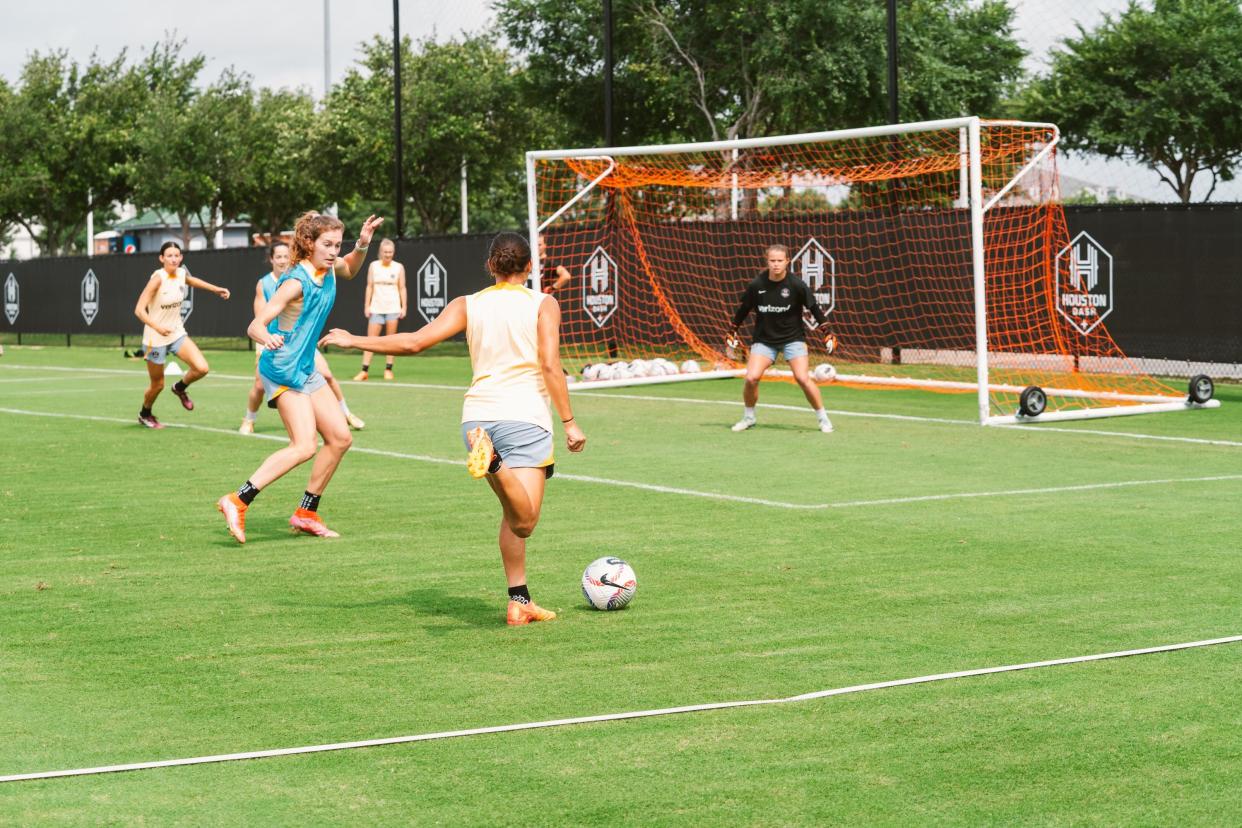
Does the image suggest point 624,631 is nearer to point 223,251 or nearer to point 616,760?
point 616,760

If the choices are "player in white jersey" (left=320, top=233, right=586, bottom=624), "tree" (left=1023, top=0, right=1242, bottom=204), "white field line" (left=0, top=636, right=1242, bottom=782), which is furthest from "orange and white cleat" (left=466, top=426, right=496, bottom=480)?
"tree" (left=1023, top=0, right=1242, bottom=204)

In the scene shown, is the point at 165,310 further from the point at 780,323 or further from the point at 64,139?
the point at 64,139

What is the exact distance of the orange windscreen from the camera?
21500 mm

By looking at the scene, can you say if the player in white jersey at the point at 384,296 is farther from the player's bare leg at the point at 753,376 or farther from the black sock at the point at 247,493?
the black sock at the point at 247,493

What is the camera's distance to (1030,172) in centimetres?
2011

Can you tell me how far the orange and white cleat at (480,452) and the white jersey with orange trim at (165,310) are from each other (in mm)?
11180

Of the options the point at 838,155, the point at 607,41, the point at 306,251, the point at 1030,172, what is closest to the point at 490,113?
the point at 607,41

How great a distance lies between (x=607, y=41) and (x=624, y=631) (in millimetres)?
22574

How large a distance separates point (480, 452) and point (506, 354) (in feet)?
1.69

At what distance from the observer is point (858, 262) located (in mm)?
25672

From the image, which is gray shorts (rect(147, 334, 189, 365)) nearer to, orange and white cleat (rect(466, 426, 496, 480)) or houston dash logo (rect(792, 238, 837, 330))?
houston dash logo (rect(792, 238, 837, 330))

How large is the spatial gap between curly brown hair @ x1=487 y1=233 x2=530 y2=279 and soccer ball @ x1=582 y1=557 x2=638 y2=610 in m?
1.48

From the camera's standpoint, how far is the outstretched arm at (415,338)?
7547mm

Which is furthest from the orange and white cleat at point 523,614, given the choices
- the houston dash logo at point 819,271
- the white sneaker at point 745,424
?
the houston dash logo at point 819,271
